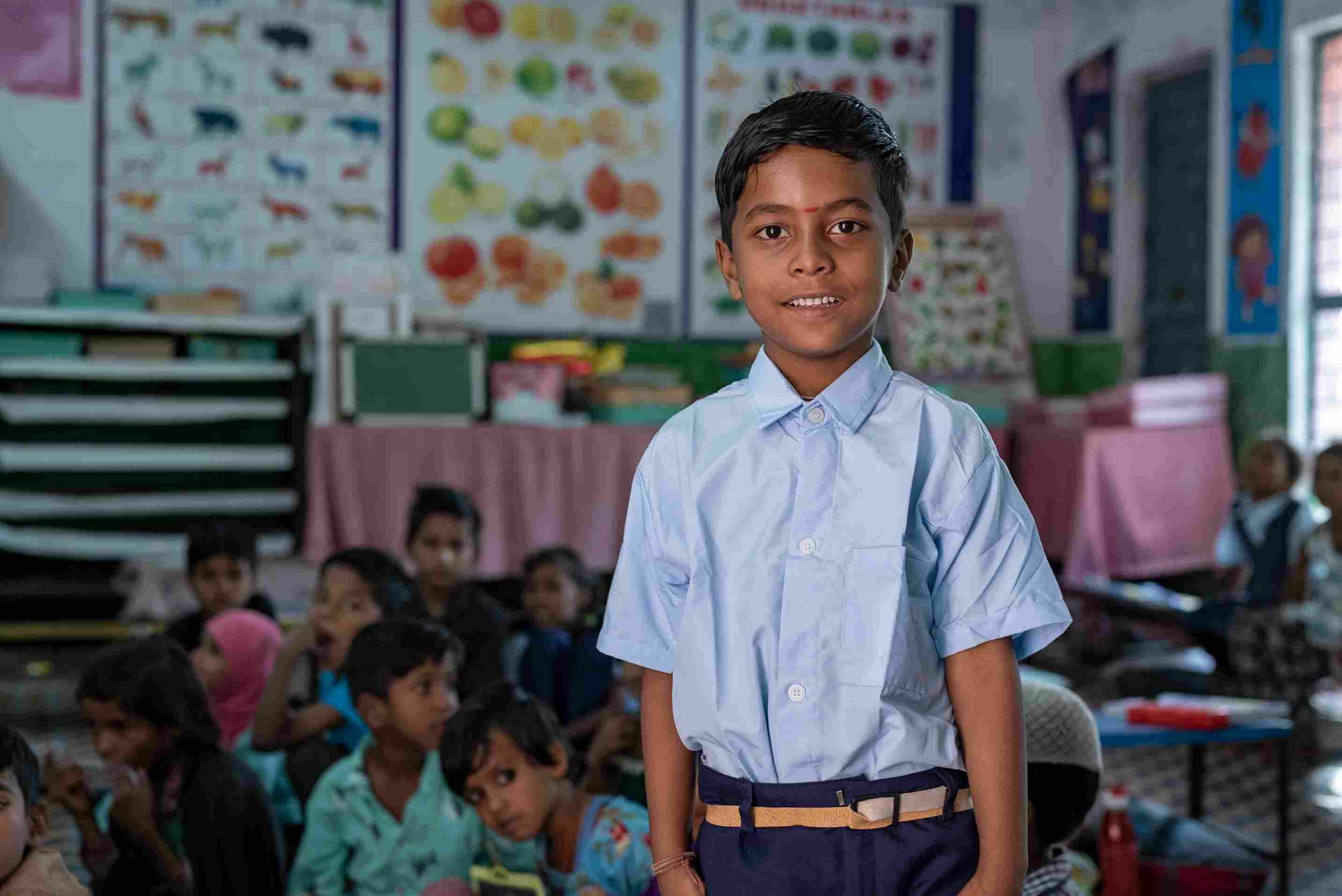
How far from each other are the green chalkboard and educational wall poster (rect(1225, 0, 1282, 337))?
319cm

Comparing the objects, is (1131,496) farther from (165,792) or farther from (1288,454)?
(165,792)

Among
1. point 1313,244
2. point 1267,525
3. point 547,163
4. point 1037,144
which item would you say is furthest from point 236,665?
point 1037,144

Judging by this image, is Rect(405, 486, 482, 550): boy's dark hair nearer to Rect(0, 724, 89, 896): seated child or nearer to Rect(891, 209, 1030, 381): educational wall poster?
Rect(0, 724, 89, 896): seated child

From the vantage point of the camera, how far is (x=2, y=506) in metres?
4.65

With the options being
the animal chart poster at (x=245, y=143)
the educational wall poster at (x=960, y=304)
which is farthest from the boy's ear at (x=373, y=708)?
the educational wall poster at (x=960, y=304)

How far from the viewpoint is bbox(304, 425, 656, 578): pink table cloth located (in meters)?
4.78

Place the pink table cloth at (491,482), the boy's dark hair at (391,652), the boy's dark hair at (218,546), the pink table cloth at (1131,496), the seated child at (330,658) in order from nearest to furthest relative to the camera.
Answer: the boy's dark hair at (391,652), the seated child at (330,658), the boy's dark hair at (218,546), the pink table cloth at (491,482), the pink table cloth at (1131,496)

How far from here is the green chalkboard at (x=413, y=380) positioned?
4867 mm

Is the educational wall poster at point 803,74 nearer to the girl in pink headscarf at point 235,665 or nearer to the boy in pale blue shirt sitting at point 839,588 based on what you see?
the girl in pink headscarf at point 235,665

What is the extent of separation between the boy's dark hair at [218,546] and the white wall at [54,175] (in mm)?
2485

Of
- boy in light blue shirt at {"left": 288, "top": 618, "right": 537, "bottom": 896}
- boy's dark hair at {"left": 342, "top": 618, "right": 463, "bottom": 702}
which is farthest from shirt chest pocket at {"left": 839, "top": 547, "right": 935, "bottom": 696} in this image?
boy's dark hair at {"left": 342, "top": 618, "right": 463, "bottom": 702}

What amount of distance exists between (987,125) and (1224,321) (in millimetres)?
1663

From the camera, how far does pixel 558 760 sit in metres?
1.93

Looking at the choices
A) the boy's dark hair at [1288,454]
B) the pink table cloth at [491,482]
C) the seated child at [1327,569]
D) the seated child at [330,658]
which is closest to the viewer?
the seated child at [330,658]
